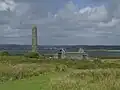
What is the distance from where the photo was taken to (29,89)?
16047mm

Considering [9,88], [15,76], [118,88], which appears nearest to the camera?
[118,88]

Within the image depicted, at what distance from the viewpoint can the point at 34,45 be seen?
102 meters

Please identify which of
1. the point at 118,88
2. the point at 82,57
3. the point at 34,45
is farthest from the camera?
the point at 34,45

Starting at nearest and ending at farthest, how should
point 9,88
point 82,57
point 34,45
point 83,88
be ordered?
point 83,88, point 9,88, point 82,57, point 34,45

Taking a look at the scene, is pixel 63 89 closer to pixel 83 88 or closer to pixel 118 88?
pixel 83 88

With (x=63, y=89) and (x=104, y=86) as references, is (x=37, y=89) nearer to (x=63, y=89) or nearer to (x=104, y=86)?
(x=63, y=89)

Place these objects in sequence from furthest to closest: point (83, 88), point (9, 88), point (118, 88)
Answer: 1. point (9, 88)
2. point (83, 88)
3. point (118, 88)

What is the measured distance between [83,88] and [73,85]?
2.62 ft

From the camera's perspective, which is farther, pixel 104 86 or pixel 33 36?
pixel 33 36

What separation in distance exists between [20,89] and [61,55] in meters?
68.9

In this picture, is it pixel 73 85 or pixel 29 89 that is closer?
pixel 73 85

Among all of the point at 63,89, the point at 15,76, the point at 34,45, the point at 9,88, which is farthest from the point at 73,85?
the point at 34,45

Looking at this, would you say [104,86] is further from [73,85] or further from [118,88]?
[73,85]

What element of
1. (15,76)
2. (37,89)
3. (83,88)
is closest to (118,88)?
(83,88)
